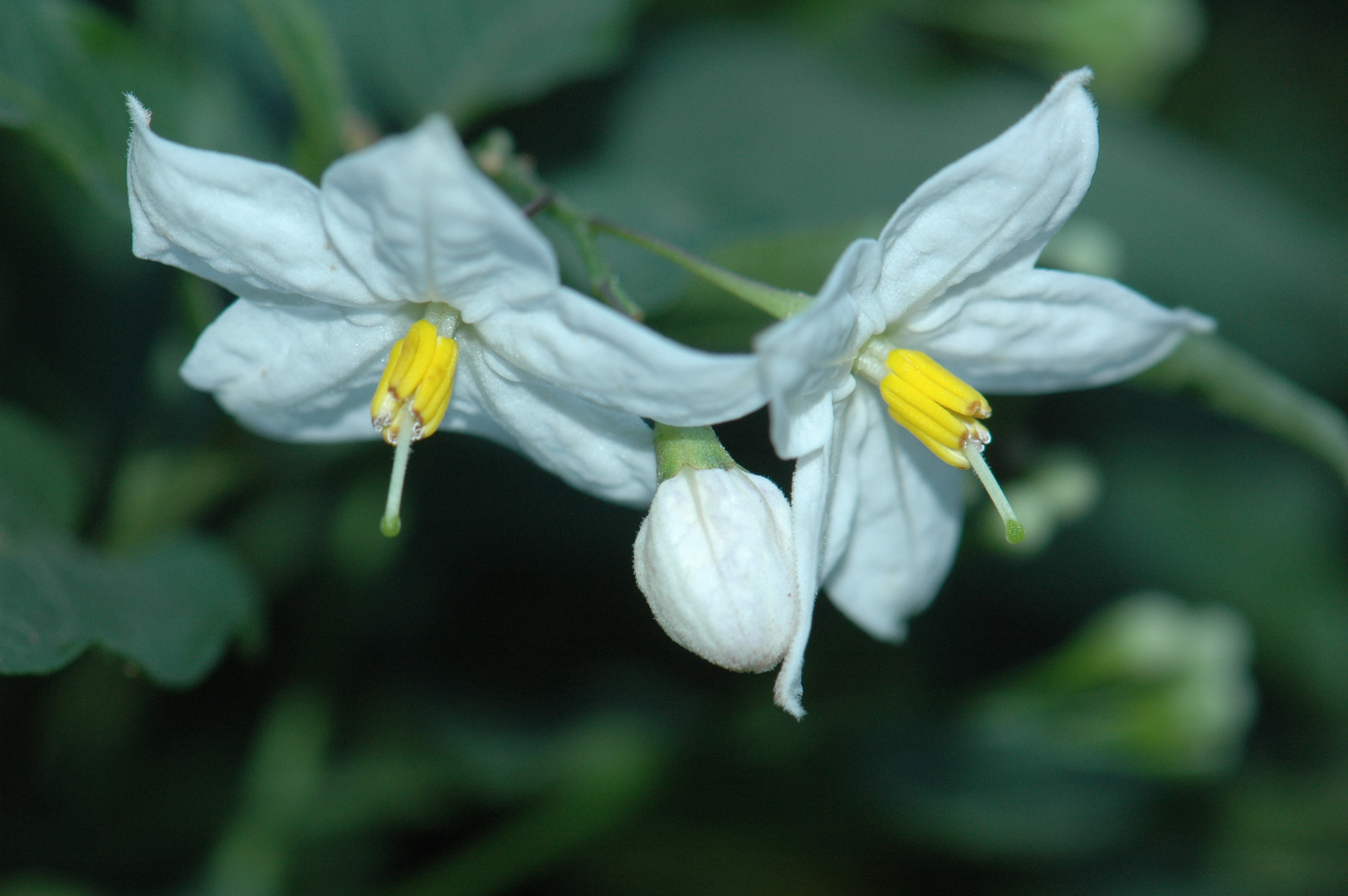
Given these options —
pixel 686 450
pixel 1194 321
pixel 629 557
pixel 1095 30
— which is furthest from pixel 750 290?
pixel 1095 30

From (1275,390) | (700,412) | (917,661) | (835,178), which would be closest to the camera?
(700,412)

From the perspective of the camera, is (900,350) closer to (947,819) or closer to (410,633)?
(410,633)

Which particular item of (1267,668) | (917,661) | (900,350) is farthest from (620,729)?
(1267,668)

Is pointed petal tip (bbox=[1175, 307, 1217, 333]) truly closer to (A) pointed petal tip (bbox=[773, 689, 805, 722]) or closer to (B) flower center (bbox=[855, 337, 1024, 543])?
(B) flower center (bbox=[855, 337, 1024, 543])

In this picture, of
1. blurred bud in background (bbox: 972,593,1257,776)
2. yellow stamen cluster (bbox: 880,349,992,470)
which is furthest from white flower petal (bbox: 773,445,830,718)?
blurred bud in background (bbox: 972,593,1257,776)

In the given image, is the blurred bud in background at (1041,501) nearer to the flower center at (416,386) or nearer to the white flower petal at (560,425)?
the white flower petal at (560,425)

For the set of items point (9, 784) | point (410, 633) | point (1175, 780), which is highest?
point (1175, 780)

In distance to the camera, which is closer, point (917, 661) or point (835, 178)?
point (835, 178)
